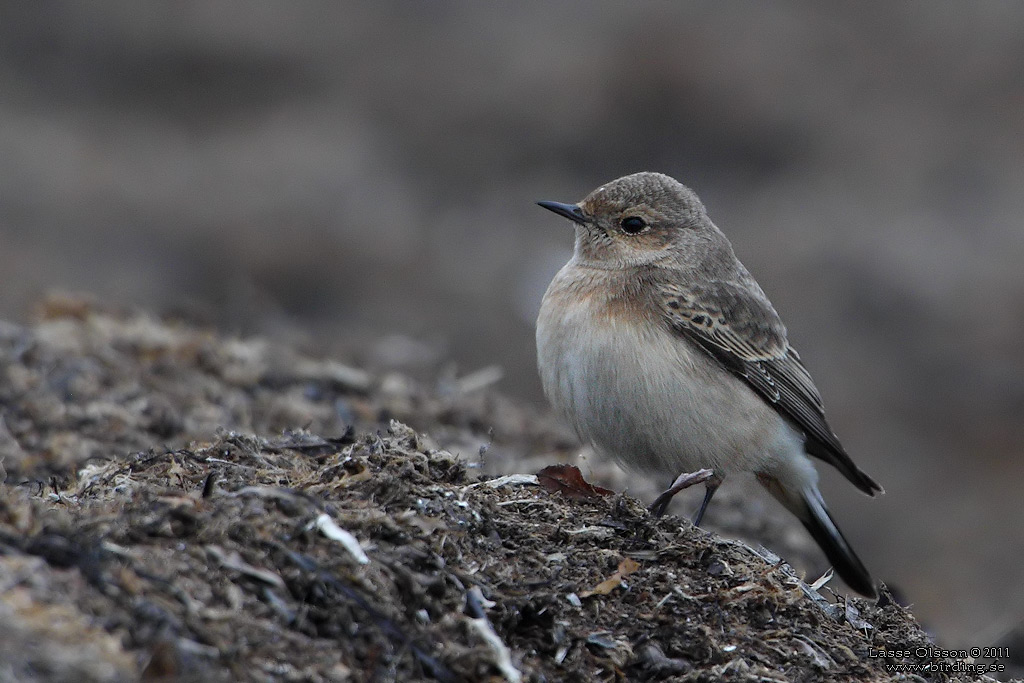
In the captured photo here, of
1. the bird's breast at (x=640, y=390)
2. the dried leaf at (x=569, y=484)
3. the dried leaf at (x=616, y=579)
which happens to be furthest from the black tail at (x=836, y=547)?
the dried leaf at (x=616, y=579)

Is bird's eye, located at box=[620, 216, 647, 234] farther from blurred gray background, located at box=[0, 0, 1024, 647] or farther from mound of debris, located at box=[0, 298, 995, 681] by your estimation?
blurred gray background, located at box=[0, 0, 1024, 647]

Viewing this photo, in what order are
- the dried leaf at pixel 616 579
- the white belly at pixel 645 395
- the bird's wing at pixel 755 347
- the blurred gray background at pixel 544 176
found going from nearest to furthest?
1. the dried leaf at pixel 616 579
2. the white belly at pixel 645 395
3. the bird's wing at pixel 755 347
4. the blurred gray background at pixel 544 176

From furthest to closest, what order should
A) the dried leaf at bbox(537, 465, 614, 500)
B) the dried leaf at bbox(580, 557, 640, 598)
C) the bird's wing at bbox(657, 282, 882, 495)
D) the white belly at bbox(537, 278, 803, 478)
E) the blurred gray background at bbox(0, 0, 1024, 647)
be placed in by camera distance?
the blurred gray background at bbox(0, 0, 1024, 647), the bird's wing at bbox(657, 282, 882, 495), the white belly at bbox(537, 278, 803, 478), the dried leaf at bbox(537, 465, 614, 500), the dried leaf at bbox(580, 557, 640, 598)

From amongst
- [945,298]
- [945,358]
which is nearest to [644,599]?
[945,358]

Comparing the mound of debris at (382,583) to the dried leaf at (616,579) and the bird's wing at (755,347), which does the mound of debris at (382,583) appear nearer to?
the dried leaf at (616,579)

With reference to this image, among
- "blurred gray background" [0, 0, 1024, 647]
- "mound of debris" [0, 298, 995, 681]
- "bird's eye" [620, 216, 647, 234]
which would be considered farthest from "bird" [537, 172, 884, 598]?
"blurred gray background" [0, 0, 1024, 647]

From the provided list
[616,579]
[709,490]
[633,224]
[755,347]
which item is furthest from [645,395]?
[616,579]
